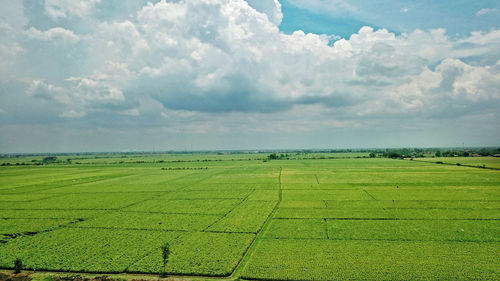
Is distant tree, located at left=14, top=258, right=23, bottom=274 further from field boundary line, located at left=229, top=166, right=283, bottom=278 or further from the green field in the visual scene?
field boundary line, located at left=229, top=166, right=283, bottom=278

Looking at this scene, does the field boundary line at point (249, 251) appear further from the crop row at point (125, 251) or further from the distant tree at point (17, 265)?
the distant tree at point (17, 265)

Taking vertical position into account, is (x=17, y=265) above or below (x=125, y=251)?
above

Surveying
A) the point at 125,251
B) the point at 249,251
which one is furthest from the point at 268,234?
the point at 125,251

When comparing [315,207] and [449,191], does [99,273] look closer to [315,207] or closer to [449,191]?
[315,207]

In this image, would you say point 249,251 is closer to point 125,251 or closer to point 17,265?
point 125,251

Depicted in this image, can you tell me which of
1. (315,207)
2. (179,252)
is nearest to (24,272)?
(179,252)

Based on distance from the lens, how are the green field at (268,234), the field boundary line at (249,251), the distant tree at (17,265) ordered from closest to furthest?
the field boundary line at (249,251) < the green field at (268,234) < the distant tree at (17,265)

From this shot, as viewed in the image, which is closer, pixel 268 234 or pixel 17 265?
pixel 17 265

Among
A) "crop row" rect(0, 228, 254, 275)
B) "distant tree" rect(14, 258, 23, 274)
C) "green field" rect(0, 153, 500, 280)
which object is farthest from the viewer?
"crop row" rect(0, 228, 254, 275)

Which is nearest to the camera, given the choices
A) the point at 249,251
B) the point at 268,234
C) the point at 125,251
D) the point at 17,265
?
the point at 17,265

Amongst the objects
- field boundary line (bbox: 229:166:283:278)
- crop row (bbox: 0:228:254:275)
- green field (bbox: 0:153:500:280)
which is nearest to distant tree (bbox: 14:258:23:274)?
crop row (bbox: 0:228:254:275)

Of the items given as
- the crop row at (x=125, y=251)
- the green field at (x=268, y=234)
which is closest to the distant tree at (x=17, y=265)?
the crop row at (x=125, y=251)

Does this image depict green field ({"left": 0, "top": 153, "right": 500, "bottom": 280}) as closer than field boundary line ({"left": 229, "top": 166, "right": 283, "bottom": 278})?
No
